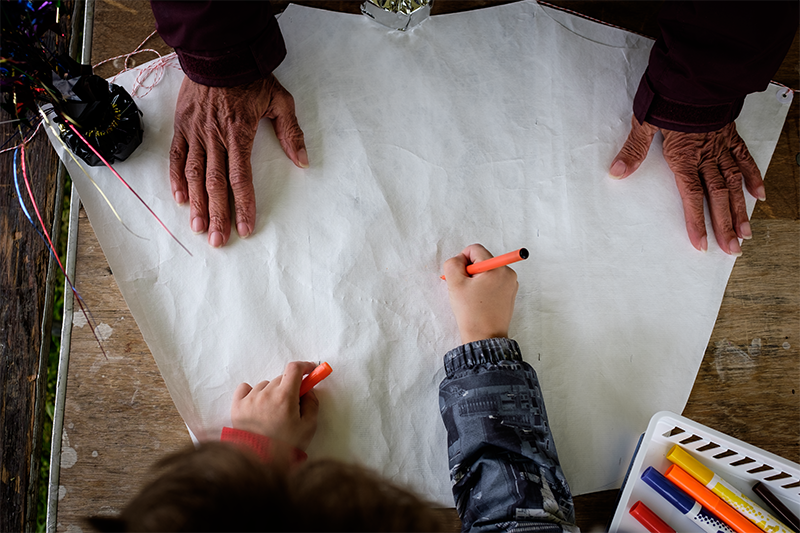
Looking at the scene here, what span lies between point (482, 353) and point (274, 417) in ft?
0.96

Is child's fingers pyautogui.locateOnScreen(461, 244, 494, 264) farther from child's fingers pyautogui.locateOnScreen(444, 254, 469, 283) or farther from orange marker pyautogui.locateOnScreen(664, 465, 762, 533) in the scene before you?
orange marker pyautogui.locateOnScreen(664, 465, 762, 533)

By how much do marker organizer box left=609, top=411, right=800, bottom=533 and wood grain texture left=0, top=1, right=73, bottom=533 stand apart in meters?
0.80

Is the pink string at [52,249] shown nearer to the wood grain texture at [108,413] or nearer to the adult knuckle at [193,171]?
the wood grain texture at [108,413]

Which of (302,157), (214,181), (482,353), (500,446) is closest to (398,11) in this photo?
(302,157)

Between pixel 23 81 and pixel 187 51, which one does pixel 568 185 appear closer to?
pixel 187 51

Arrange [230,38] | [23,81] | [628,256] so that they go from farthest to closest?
[628,256], [230,38], [23,81]

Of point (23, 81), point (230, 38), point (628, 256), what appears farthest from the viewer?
point (628, 256)

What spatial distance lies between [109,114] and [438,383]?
58 cm

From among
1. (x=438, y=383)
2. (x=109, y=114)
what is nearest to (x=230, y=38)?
(x=109, y=114)

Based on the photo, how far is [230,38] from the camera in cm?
68

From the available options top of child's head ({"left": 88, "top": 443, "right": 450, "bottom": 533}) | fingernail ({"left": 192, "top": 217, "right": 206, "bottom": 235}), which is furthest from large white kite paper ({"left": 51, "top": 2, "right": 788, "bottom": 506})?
top of child's head ({"left": 88, "top": 443, "right": 450, "bottom": 533})

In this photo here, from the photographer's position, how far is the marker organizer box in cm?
63

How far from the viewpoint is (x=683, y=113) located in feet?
2.49

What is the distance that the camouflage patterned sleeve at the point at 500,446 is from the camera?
626 millimetres
